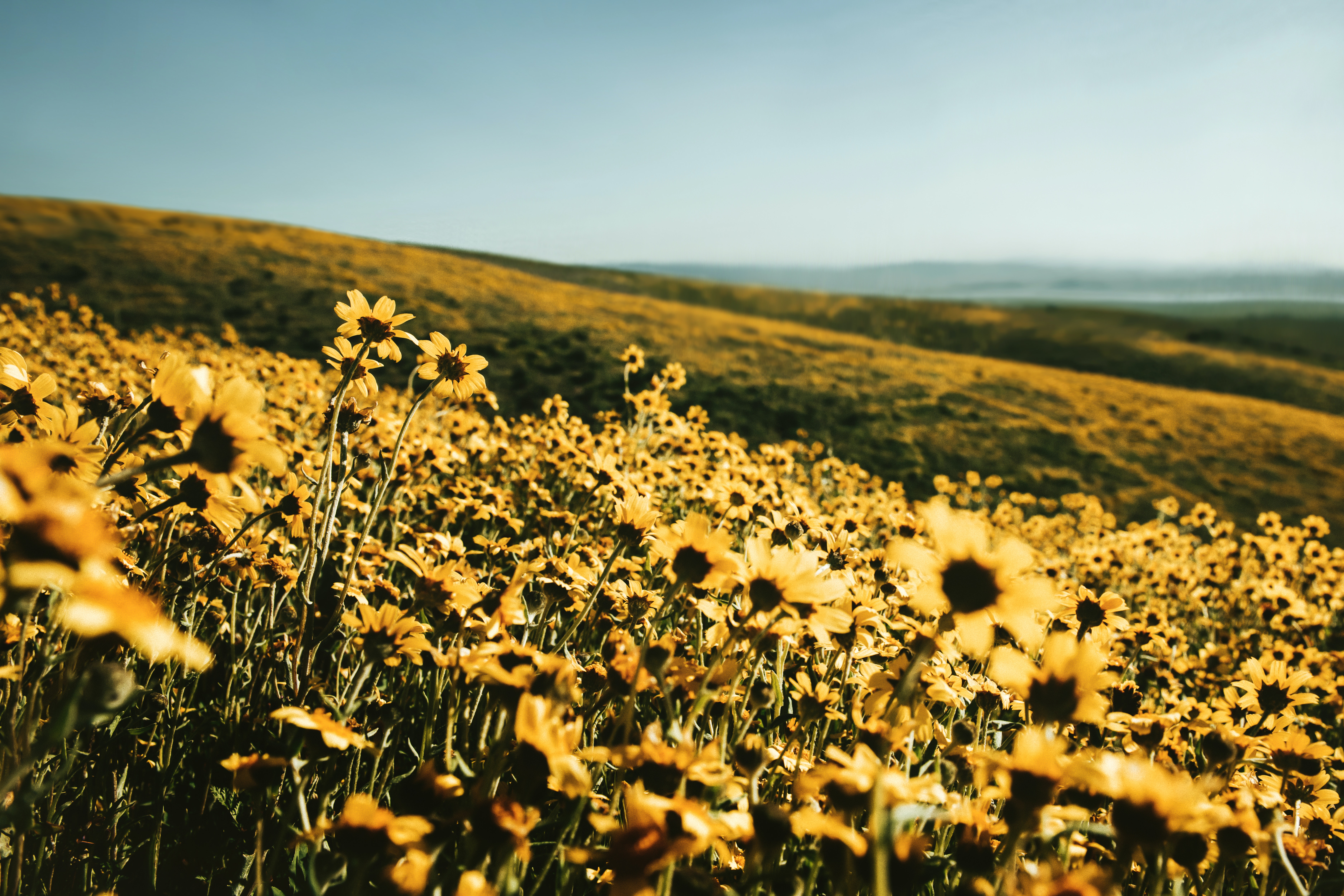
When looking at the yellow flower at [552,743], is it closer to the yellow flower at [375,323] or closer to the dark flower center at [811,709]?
the dark flower center at [811,709]

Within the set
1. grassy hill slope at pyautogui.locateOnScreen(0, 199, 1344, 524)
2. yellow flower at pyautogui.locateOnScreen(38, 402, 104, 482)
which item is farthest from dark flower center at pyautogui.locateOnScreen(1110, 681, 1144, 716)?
grassy hill slope at pyautogui.locateOnScreen(0, 199, 1344, 524)

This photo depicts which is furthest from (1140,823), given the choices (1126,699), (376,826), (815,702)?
(1126,699)

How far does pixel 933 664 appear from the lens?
2250 millimetres

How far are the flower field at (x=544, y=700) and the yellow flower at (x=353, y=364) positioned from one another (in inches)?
1.1

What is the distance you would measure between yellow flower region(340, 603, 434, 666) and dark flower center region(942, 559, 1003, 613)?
120 centimetres

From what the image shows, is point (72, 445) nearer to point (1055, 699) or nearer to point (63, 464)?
point (63, 464)

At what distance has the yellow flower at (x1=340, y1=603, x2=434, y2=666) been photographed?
1.63 meters

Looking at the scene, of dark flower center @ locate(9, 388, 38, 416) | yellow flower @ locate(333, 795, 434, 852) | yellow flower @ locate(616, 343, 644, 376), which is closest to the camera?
yellow flower @ locate(333, 795, 434, 852)

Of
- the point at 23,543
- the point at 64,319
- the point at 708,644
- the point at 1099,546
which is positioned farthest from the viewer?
the point at 64,319

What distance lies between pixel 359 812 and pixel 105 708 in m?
0.41

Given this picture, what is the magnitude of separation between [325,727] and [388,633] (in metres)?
0.37

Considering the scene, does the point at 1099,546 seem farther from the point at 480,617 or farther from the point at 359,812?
the point at 359,812

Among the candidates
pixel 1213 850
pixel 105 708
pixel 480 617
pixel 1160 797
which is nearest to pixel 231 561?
pixel 480 617

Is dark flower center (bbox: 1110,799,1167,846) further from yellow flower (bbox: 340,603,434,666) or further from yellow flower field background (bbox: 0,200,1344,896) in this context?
yellow flower (bbox: 340,603,434,666)
